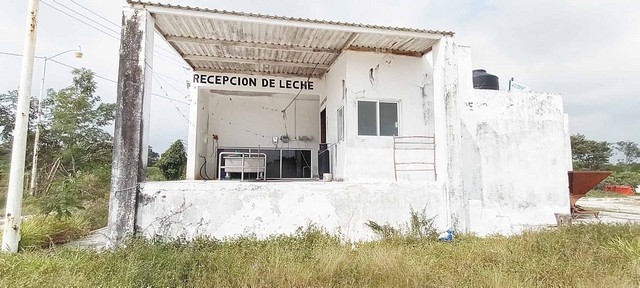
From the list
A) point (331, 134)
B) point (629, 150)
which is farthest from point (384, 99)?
point (629, 150)

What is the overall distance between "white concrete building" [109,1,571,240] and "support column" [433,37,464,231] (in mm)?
25

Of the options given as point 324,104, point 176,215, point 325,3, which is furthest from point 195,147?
point 325,3

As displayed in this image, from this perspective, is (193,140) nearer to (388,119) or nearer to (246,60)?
(246,60)

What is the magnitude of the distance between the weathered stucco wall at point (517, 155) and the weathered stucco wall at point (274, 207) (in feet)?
7.37

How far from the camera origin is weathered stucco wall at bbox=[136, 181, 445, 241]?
5.92 meters

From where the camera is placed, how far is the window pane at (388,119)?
8.95 metres

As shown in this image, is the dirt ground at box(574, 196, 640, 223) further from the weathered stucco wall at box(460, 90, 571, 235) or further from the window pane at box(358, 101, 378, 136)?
the window pane at box(358, 101, 378, 136)

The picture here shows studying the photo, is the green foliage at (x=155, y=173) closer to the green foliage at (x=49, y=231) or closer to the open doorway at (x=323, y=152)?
the green foliage at (x=49, y=231)

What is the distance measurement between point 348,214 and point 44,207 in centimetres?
591

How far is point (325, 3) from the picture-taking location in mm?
9203

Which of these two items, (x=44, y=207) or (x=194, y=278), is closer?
(x=194, y=278)

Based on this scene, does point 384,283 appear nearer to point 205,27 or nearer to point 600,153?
point 205,27

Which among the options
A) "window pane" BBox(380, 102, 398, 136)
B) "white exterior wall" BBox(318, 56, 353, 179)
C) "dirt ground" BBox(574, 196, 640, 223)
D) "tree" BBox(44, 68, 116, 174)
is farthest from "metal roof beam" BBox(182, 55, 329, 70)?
"tree" BBox(44, 68, 116, 174)

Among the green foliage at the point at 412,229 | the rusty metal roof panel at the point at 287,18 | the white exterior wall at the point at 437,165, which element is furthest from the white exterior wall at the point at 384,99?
the green foliage at the point at 412,229
